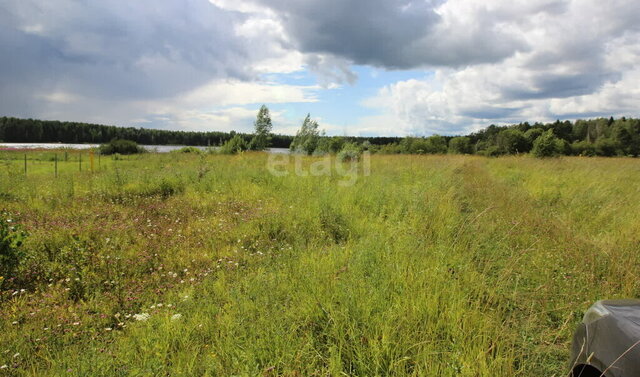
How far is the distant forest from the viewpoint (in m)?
39.1

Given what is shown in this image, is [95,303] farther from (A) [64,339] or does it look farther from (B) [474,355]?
(B) [474,355]

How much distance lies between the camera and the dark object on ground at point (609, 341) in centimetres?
123

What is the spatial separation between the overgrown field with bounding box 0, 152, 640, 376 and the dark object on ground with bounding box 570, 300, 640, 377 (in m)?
0.61

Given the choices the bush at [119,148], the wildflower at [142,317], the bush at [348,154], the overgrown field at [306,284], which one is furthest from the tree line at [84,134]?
the wildflower at [142,317]

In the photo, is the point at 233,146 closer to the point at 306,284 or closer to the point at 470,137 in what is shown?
the point at 306,284

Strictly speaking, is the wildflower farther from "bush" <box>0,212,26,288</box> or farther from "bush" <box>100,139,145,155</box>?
"bush" <box>100,139,145,155</box>

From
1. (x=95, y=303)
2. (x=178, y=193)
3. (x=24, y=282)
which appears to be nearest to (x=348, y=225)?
(x=95, y=303)

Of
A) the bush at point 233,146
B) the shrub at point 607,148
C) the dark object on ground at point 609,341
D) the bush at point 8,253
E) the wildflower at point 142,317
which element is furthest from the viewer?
the shrub at point 607,148

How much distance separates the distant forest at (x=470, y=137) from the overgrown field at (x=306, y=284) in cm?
2027

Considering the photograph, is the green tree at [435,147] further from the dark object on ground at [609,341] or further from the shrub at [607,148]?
the dark object on ground at [609,341]

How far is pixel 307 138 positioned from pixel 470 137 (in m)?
57.8

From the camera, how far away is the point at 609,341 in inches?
53.6

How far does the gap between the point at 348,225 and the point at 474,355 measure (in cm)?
383

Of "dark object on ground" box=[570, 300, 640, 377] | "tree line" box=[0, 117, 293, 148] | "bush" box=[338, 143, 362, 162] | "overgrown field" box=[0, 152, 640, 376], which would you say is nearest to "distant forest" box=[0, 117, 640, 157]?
"tree line" box=[0, 117, 293, 148]
